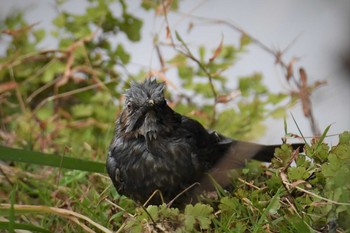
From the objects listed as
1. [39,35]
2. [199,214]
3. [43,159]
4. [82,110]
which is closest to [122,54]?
[82,110]

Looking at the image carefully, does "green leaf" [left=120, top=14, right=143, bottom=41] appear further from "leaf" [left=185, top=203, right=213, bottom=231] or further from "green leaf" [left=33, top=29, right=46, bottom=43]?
"leaf" [left=185, top=203, right=213, bottom=231]

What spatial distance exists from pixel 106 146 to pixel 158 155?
4.03 ft

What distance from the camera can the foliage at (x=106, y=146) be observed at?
251 cm

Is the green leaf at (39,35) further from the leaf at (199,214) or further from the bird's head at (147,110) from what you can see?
the leaf at (199,214)

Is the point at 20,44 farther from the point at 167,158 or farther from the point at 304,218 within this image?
the point at 304,218

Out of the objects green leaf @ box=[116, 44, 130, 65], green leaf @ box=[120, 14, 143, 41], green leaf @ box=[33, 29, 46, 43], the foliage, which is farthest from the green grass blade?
green leaf @ box=[33, 29, 46, 43]

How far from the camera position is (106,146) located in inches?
165

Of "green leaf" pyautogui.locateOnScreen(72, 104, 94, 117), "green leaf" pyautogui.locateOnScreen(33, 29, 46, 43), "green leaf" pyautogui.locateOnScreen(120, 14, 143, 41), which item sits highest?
"green leaf" pyautogui.locateOnScreen(120, 14, 143, 41)

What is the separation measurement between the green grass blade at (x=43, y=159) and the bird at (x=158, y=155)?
0.55 feet

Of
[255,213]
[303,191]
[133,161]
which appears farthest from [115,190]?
[303,191]

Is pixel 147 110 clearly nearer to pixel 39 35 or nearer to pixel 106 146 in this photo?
pixel 106 146

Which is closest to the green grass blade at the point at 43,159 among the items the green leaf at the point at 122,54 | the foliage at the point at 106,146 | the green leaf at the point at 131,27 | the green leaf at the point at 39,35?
the foliage at the point at 106,146

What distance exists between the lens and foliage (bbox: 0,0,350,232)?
2.51 m

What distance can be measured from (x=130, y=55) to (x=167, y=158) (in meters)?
2.29
